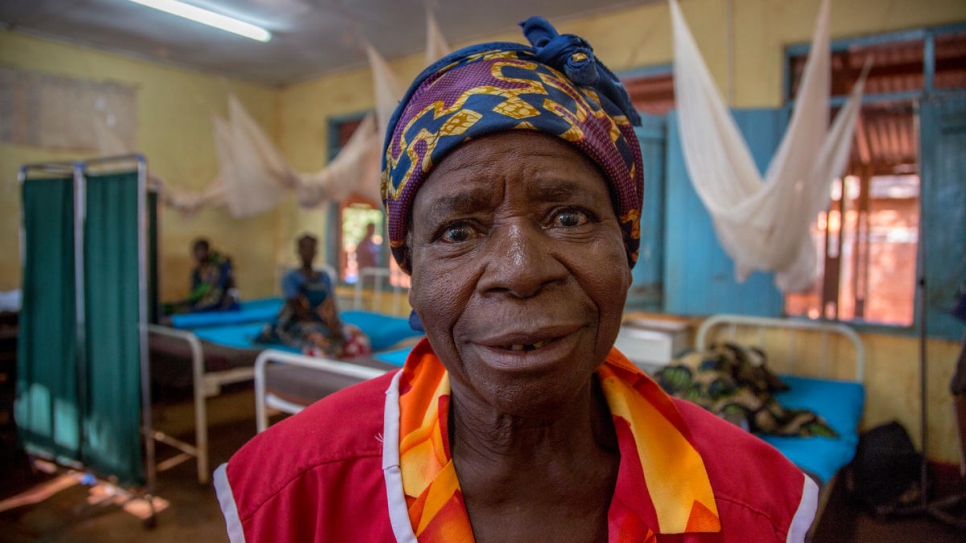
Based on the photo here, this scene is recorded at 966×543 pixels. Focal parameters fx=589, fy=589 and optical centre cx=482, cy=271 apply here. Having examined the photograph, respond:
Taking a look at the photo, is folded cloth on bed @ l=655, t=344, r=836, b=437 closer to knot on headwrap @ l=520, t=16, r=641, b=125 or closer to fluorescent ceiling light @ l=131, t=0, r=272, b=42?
knot on headwrap @ l=520, t=16, r=641, b=125

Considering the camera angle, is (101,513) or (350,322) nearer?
(101,513)

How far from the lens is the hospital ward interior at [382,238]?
3.21m

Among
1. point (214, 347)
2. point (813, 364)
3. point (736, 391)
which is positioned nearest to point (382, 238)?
point (214, 347)

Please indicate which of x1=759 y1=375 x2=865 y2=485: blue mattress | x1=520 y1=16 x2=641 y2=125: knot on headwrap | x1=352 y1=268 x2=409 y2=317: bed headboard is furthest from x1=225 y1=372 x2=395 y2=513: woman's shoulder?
x1=352 y1=268 x2=409 y2=317: bed headboard

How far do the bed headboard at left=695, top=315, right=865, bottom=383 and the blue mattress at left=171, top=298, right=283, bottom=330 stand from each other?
4.17 meters

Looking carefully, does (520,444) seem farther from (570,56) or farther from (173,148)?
(173,148)

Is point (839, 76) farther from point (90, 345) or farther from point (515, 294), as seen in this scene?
point (90, 345)

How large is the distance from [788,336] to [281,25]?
5.28 m

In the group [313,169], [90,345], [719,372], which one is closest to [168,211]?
[313,169]

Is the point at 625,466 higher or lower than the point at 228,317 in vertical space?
higher

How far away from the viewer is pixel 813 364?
4551mm

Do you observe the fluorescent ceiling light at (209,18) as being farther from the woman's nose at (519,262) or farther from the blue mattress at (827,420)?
the blue mattress at (827,420)

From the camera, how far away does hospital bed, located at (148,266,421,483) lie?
151 inches

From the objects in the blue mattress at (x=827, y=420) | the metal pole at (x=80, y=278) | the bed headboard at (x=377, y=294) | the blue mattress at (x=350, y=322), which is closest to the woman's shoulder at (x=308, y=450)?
the blue mattress at (x=827, y=420)
